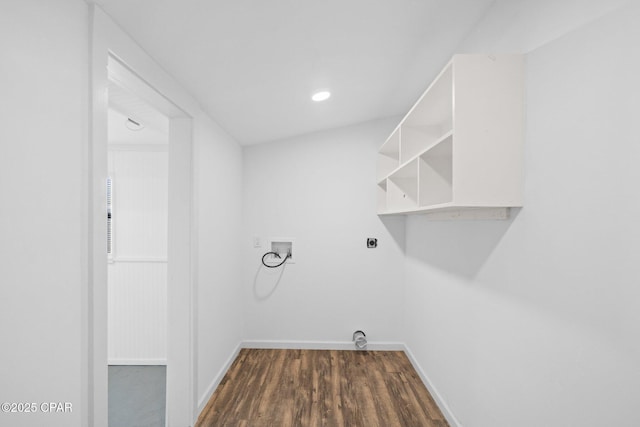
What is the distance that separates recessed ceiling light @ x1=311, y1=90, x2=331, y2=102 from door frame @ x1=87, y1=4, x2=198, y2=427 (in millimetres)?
890

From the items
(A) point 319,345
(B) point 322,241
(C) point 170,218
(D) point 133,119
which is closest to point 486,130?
(C) point 170,218

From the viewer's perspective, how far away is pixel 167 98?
61.9 inches

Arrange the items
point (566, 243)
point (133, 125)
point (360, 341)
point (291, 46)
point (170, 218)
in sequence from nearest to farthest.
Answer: point (566, 243) → point (291, 46) → point (170, 218) → point (133, 125) → point (360, 341)

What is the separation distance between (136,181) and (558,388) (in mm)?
3409

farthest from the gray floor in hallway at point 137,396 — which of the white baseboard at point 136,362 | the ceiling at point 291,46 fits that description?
the ceiling at point 291,46

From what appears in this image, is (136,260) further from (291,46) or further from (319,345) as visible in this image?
(291,46)

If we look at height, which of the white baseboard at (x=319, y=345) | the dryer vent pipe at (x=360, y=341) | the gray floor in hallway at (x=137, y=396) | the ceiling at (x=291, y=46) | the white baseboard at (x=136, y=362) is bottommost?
the gray floor in hallway at (x=137, y=396)

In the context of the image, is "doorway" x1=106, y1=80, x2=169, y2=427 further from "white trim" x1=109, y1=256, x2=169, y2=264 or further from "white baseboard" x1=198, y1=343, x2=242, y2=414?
"white baseboard" x1=198, y1=343, x2=242, y2=414

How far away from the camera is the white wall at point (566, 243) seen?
81cm

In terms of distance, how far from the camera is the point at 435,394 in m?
2.16

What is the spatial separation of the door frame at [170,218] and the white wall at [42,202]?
0.04 m

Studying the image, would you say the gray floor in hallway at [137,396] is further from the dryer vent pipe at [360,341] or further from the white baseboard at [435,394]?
the white baseboard at [435,394]

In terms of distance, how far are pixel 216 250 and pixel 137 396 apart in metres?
1.36

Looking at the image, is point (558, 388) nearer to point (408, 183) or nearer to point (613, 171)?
point (613, 171)
